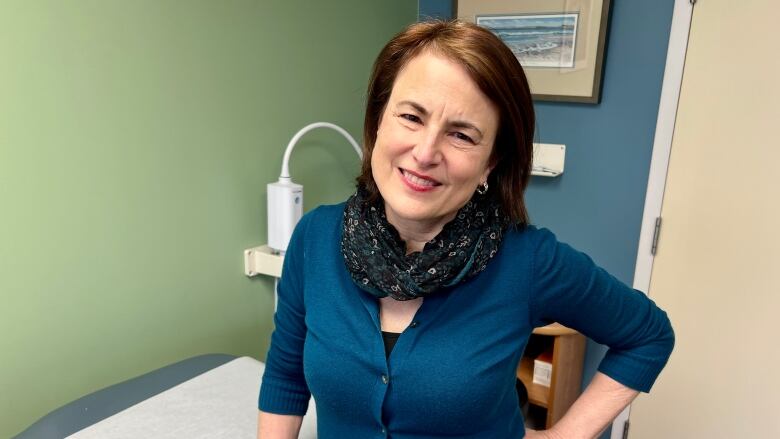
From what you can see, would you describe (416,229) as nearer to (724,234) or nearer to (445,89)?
(445,89)

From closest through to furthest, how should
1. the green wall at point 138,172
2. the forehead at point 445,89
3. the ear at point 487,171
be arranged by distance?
the forehead at point 445,89 < the ear at point 487,171 < the green wall at point 138,172

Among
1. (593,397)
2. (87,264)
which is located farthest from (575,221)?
(87,264)

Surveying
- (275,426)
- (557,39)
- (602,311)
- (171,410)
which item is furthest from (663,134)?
(171,410)

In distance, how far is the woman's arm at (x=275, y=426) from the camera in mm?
1058

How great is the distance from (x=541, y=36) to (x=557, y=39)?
0.06 metres

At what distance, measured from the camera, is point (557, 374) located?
1.94 m

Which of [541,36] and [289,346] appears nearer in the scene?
[289,346]

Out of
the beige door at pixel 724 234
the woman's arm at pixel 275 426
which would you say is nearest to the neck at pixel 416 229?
the woman's arm at pixel 275 426

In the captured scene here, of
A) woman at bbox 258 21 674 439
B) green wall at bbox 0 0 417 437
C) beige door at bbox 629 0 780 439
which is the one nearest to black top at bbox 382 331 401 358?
woman at bbox 258 21 674 439

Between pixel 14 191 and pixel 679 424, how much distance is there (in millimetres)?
2072

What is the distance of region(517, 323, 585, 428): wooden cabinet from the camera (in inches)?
75.9

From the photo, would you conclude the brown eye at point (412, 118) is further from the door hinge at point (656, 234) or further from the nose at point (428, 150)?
the door hinge at point (656, 234)

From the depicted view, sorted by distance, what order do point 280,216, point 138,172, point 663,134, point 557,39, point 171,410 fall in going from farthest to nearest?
point 557,39
point 663,134
point 280,216
point 138,172
point 171,410

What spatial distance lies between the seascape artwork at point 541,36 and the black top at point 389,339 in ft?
4.57
